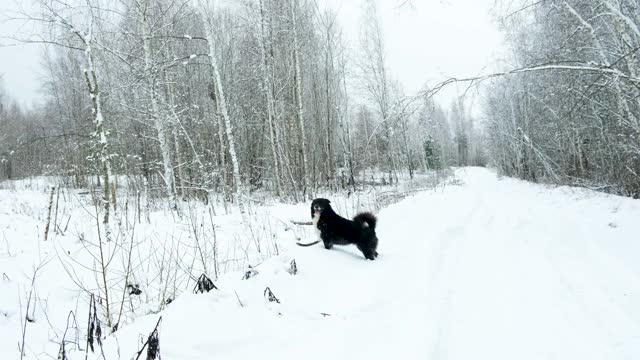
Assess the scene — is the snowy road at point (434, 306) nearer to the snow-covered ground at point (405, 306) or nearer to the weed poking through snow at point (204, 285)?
the snow-covered ground at point (405, 306)

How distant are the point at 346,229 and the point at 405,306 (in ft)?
5.23

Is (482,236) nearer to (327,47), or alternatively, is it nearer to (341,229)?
(341,229)

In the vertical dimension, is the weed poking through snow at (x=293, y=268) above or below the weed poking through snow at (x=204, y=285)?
below

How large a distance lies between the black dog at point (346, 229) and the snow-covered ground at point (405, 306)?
21cm

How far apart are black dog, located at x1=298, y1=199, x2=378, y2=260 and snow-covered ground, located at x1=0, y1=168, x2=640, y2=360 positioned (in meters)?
0.21

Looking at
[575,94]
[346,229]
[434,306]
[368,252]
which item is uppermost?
[575,94]

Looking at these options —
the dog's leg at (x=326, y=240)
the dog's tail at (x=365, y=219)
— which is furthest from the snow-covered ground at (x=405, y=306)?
the dog's tail at (x=365, y=219)

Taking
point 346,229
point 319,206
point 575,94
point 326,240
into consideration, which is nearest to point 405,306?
point 346,229

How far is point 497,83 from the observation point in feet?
77.6

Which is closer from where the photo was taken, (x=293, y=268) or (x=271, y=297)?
(x=271, y=297)

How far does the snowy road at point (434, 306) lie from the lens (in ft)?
7.77

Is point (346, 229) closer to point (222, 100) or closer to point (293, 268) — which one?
point (293, 268)

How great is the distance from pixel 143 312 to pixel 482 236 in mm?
5232

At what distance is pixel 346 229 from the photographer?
4.56m
